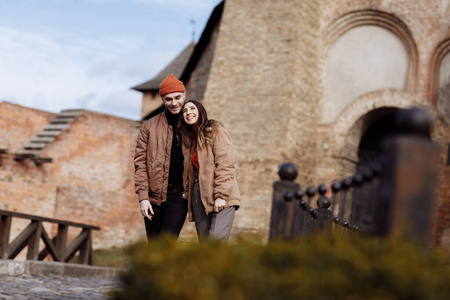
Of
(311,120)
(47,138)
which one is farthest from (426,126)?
(47,138)

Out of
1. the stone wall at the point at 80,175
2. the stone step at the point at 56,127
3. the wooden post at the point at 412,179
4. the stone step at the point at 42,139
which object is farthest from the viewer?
the stone step at the point at 56,127

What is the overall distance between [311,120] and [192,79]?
5561 mm

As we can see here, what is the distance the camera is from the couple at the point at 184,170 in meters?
4.13

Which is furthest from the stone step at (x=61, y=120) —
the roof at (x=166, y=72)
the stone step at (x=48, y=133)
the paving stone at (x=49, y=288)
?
the roof at (x=166, y=72)

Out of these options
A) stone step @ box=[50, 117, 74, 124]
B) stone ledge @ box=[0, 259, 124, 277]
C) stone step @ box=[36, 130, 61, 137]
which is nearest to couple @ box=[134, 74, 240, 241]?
stone ledge @ box=[0, 259, 124, 277]

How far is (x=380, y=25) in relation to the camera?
12312 millimetres

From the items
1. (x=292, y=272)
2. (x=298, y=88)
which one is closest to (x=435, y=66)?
(x=298, y=88)

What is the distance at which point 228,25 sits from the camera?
41.3 feet

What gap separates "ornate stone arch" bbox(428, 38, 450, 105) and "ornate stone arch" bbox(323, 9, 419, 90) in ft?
1.00

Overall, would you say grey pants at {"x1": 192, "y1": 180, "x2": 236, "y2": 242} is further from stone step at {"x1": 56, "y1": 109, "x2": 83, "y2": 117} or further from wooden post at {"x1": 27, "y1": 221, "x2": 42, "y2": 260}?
stone step at {"x1": 56, "y1": 109, "x2": 83, "y2": 117}

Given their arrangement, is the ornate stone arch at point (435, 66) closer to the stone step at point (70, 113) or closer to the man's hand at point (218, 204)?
the stone step at point (70, 113)

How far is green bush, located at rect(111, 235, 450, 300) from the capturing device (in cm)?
164

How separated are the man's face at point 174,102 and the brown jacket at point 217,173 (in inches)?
14.2

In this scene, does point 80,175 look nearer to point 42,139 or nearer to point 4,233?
point 42,139
